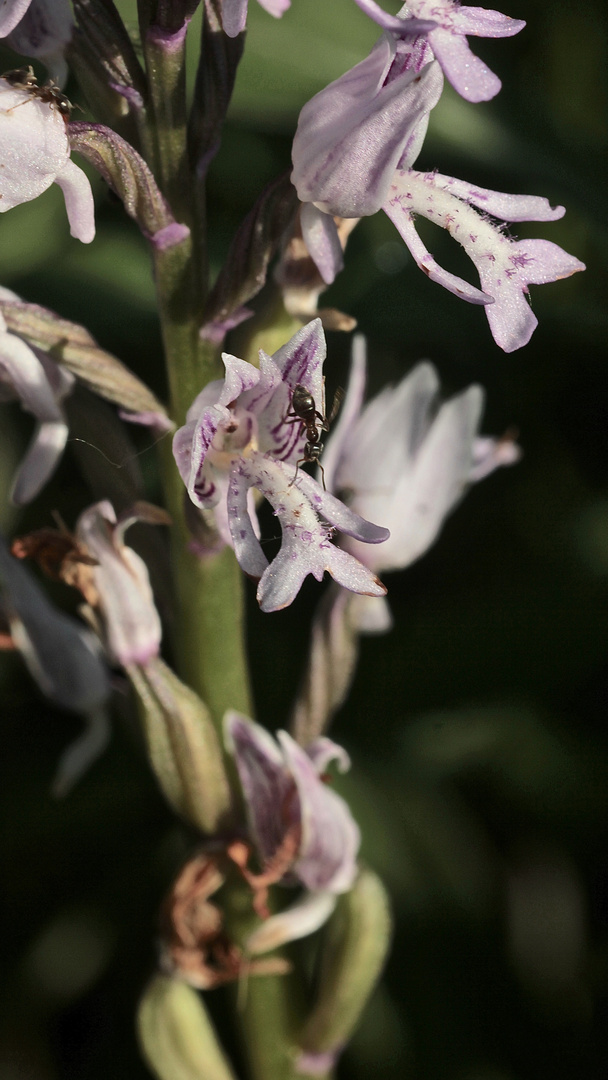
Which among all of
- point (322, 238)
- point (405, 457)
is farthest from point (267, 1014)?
point (322, 238)

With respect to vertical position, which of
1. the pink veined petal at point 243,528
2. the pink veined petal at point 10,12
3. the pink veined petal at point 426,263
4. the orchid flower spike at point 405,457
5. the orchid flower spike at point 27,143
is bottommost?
the orchid flower spike at point 405,457

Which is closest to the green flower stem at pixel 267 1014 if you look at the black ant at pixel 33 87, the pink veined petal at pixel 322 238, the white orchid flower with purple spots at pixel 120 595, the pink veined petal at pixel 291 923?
the pink veined petal at pixel 291 923

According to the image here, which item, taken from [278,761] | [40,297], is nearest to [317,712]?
[278,761]

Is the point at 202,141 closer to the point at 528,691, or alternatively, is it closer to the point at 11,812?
the point at 528,691

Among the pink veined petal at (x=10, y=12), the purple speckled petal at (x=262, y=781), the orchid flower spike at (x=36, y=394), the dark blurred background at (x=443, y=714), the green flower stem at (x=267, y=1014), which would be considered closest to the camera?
the pink veined petal at (x=10, y=12)

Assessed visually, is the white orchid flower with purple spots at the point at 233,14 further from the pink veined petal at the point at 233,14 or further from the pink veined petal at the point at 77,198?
the pink veined petal at the point at 77,198

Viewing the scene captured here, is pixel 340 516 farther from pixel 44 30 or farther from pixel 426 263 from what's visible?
pixel 44 30
